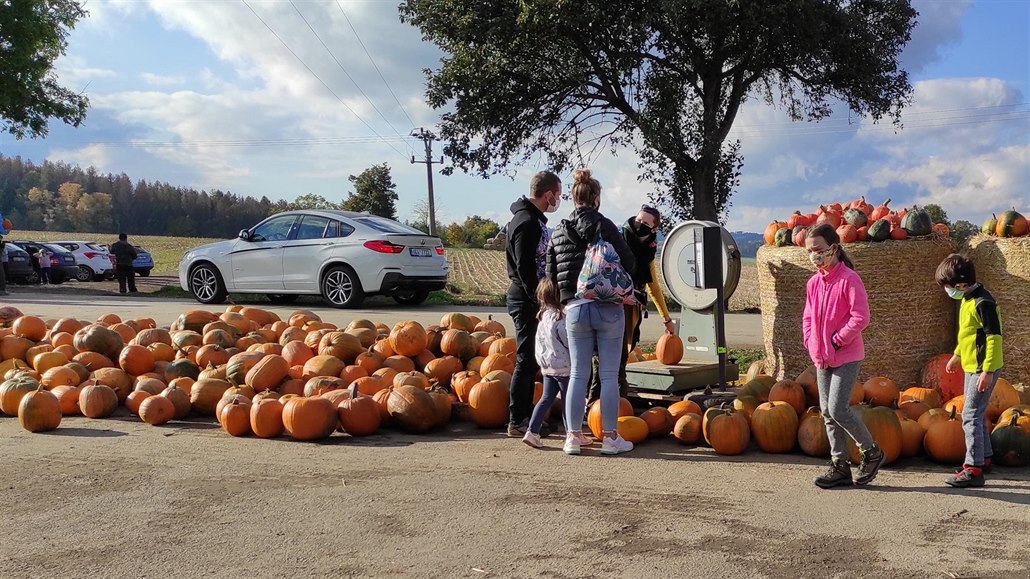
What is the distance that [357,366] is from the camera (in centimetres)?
744

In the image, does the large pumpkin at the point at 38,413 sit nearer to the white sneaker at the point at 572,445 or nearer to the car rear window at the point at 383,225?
the white sneaker at the point at 572,445

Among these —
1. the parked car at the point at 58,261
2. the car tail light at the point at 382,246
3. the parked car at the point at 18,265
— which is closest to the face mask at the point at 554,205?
the car tail light at the point at 382,246

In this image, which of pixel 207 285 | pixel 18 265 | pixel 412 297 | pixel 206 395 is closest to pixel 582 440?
pixel 206 395

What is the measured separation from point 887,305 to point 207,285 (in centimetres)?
1265

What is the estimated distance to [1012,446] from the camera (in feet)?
17.2

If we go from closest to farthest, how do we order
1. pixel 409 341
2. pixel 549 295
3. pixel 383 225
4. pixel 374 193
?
pixel 549 295 → pixel 409 341 → pixel 383 225 → pixel 374 193

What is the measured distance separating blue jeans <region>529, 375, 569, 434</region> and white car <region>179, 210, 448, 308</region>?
891 centimetres

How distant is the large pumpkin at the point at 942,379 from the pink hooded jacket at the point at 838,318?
106 inches

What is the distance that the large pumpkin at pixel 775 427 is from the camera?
18.4ft

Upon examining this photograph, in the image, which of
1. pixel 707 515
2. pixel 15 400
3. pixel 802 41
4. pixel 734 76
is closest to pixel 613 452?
pixel 707 515

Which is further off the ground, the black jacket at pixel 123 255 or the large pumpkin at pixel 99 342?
the black jacket at pixel 123 255

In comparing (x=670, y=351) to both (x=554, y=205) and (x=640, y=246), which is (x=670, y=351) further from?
(x=554, y=205)

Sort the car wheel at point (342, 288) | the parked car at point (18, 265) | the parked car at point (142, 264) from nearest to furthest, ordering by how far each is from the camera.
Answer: the car wheel at point (342, 288), the parked car at point (18, 265), the parked car at point (142, 264)

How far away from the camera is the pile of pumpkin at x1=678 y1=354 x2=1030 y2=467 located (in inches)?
208
